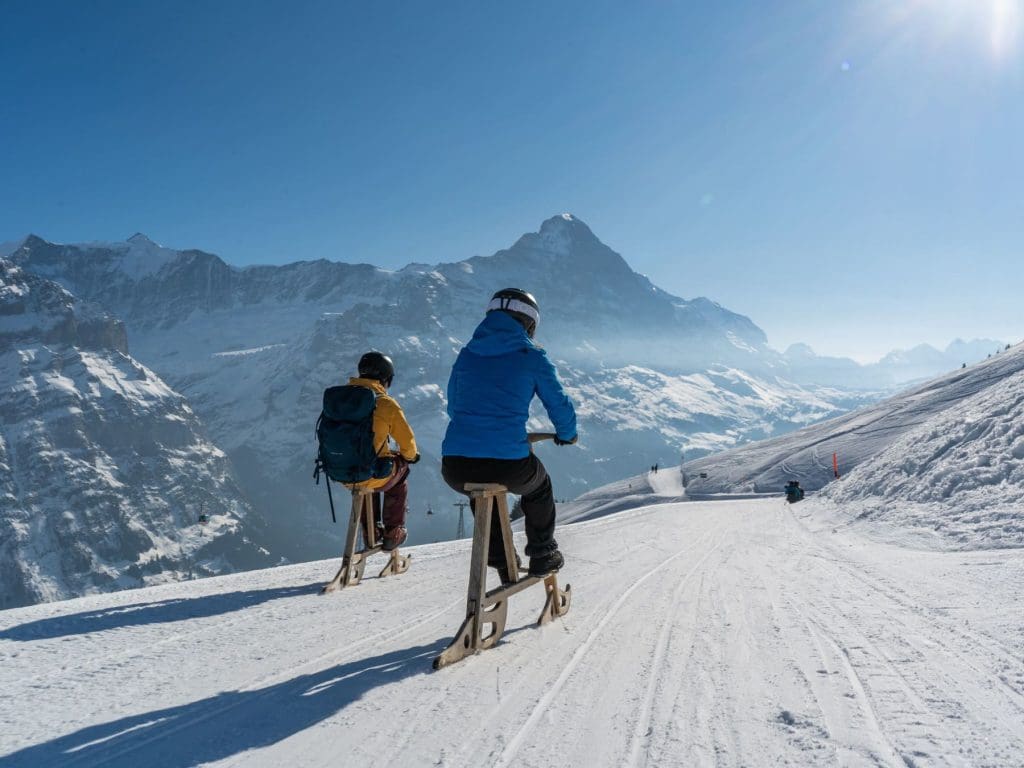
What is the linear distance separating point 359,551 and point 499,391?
404cm

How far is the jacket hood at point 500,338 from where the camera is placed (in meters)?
4.23

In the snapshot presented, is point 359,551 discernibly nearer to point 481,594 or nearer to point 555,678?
point 481,594

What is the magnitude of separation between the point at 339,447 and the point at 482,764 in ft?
14.2

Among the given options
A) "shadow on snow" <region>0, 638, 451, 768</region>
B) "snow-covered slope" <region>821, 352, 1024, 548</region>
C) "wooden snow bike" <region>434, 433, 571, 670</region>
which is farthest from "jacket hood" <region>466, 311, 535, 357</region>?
"snow-covered slope" <region>821, 352, 1024, 548</region>

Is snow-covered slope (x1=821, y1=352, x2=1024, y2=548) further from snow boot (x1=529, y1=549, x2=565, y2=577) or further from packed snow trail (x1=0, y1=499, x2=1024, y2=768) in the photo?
snow boot (x1=529, y1=549, x2=565, y2=577)

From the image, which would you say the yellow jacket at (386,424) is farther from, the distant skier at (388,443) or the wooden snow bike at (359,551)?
the wooden snow bike at (359,551)

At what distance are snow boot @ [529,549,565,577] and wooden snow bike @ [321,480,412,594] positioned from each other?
2602 mm

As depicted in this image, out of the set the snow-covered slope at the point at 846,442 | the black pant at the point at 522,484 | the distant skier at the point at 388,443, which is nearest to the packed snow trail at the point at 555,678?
the black pant at the point at 522,484

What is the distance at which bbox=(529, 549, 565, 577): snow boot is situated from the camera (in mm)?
4672

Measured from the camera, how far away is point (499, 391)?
418 centimetres

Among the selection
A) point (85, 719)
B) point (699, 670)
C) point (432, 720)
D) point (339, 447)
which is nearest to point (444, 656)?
point (432, 720)

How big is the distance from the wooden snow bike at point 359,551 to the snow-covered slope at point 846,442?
43284mm

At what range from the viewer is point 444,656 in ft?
12.2

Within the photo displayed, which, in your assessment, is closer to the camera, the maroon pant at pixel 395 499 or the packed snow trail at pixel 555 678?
the packed snow trail at pixel 555 678
